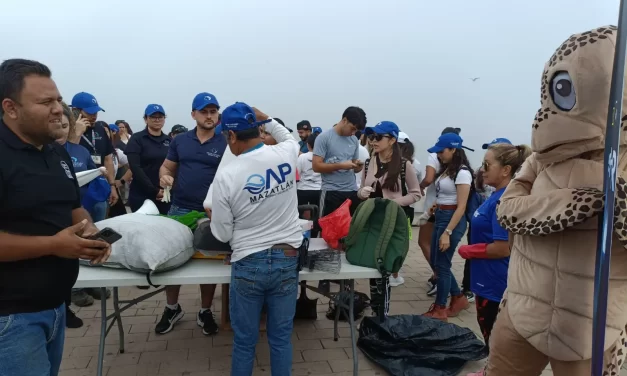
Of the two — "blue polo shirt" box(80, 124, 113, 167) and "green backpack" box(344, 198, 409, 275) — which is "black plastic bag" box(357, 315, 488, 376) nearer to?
"green backpack" box(344, 198, 409, 275)

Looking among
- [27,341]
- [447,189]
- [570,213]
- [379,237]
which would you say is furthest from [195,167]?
[570,213]

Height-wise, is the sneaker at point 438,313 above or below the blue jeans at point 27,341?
below

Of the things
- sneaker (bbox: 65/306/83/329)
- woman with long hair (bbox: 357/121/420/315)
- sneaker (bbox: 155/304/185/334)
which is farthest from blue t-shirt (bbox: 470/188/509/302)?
sneaker (bbox: 65/306/83/329)

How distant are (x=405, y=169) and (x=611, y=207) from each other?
2885 mm

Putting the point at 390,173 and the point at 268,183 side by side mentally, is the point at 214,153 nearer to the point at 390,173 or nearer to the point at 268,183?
the point at 268,183

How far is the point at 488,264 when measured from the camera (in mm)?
2461

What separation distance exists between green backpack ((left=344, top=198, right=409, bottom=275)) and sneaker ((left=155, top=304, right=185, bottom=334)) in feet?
5.85

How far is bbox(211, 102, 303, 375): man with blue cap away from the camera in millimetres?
2135

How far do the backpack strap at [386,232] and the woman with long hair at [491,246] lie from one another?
1.49ft

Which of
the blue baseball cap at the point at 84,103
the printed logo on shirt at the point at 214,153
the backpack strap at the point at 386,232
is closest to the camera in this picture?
the backpack strap at the point at 386,232

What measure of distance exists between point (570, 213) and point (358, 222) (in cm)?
153

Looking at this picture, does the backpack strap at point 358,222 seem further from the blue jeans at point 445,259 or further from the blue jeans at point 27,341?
the blue jeans at point 27,341

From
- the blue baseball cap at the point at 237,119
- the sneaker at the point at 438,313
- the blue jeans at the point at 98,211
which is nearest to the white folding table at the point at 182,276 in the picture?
the blue baseball cap at the point at 237,119

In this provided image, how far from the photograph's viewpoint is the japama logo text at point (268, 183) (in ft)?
6.93
